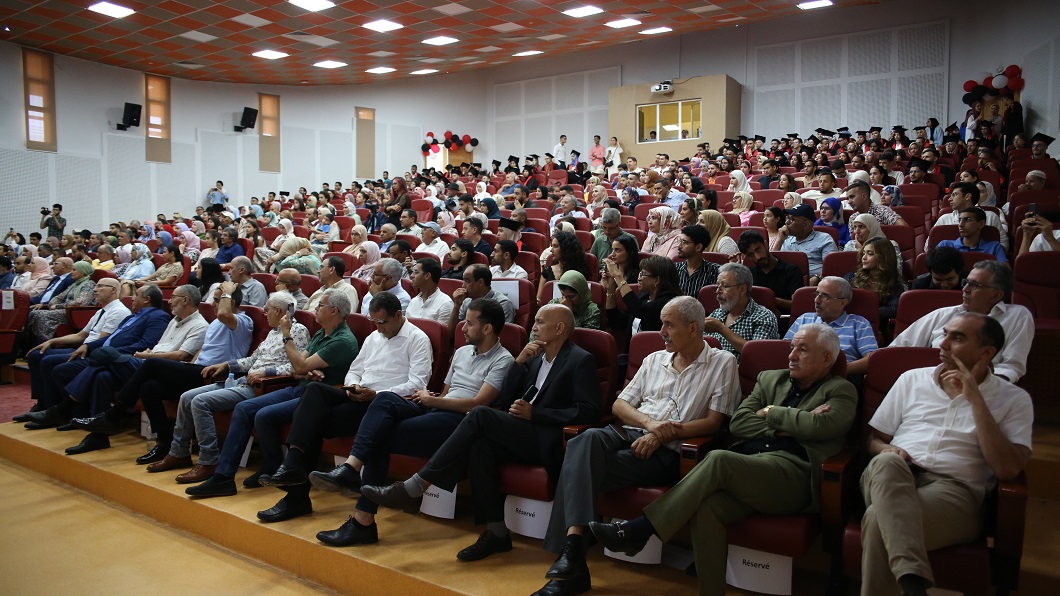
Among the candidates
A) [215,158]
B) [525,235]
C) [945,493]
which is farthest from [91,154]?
[945,493]

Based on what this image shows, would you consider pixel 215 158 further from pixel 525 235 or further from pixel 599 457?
pixel 599 457

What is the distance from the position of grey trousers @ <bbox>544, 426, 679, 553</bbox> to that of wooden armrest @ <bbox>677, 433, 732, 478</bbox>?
115 millimetres

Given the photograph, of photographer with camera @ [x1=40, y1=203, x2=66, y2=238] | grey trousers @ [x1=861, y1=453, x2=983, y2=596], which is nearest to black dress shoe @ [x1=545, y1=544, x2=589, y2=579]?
grey trousers @ [x1=861, y1=453, x2=983, y2=596]

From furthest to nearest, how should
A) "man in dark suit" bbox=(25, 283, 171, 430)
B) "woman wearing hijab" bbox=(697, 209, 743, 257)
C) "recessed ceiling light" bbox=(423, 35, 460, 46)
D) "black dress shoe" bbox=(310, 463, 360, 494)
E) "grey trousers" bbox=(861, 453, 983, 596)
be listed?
"recessed ceiling light" bbox=(423, 35, 460, 46), "woman wearing hijab" bbox=(697, 209, 743, 257), "man in dark suit" bbox=(25, 283, 171, 430), "black dress shoe" bbox=(310, 463, 360, 494), "grey trousers" bbox=(861, 453, 983, 596)

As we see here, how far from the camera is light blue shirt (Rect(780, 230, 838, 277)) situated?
14.1ft

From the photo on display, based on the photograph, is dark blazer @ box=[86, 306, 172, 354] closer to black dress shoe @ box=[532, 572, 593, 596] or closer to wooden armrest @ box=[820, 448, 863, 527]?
black dress shoe @ box=[532, 572, 593, 596]

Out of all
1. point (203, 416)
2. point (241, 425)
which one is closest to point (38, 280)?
point (203, 416)

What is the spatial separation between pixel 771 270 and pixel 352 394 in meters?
2.22

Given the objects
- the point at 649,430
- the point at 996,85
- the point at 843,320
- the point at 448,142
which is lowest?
the point at 649,430

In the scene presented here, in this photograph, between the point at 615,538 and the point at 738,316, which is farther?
the point at 738,316

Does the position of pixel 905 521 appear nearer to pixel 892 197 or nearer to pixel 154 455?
pixel 154 455

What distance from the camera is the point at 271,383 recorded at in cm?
360

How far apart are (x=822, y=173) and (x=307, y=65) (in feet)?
33.9

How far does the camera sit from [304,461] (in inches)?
120
